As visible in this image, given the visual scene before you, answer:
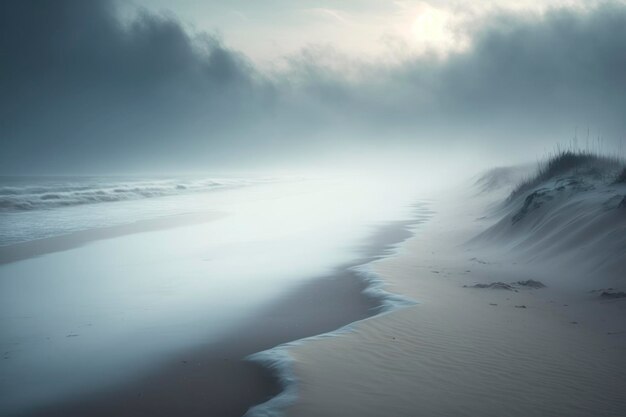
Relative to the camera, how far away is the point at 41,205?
33.0 m

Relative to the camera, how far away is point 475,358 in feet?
18.4

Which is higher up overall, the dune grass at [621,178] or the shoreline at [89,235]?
the dune grass at [621,178]

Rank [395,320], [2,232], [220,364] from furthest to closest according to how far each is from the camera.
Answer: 1. [2,232]
2. [395,320]
3. [220,364]

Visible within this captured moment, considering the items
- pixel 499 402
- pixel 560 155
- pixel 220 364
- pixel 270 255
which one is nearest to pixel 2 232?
pixel 270 255

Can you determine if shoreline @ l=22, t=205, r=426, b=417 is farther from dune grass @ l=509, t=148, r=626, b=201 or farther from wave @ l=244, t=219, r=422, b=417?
dune grass @ l=509, t=148, r=626, b=201

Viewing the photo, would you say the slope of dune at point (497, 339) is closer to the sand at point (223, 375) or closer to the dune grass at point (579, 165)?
the sand at point (223, 375)

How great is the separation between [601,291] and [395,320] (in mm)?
4136

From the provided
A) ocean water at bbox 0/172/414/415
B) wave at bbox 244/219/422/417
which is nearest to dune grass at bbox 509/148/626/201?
ocean water at bbox 0/172/414/415

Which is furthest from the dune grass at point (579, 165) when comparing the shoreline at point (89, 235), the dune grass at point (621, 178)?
the shoreline at point (89, 235)

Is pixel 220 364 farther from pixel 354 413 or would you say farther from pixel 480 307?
pixel 480 307

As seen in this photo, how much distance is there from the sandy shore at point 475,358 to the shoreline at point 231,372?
51cm

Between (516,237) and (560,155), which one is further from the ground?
(560,155)

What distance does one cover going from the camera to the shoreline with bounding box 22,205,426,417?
4.55m

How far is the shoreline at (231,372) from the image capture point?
455cm
